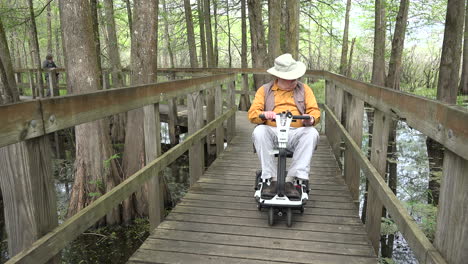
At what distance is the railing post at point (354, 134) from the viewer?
3861mm

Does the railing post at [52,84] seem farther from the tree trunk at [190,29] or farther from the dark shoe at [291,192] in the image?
the dark shoe at [291,192]

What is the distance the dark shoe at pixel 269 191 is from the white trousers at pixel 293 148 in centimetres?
9

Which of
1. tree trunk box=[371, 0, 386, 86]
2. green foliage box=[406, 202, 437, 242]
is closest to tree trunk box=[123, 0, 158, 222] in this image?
green foliage box=[406, 202, 437, 242]

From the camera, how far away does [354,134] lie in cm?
397

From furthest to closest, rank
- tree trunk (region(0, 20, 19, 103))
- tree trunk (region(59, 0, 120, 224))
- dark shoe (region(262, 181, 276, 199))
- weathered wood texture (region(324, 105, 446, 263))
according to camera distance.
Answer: tree trunk (region(0, 20, 19, 103)) → tree trunk (region(59, 0, 120, 224)) → dark shoe (region(262, 181, 276, 199)) → weathered wood texture (region(324, 105, 446, 263))

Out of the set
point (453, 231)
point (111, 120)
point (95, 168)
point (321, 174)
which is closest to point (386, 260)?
point (321, 174)

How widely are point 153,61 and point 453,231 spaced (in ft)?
17.4

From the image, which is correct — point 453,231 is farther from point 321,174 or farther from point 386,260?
point 386,260

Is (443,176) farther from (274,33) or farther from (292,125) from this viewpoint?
(274,33)

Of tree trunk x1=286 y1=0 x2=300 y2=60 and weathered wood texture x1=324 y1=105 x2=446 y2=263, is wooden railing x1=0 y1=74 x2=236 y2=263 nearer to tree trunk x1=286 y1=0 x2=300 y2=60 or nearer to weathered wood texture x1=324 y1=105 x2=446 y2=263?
weathered wood texture x1=324 y1=105 x2=446 y2=263

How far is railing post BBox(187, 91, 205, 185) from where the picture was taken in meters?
4.77

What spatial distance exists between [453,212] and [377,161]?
4.55 ft

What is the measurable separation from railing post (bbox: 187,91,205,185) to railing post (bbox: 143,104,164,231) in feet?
4.03

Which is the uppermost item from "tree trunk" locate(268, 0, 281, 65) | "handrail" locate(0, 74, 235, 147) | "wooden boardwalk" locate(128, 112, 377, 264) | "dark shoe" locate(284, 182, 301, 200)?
"tree trunk" locate(268, 0, 281, 65)
